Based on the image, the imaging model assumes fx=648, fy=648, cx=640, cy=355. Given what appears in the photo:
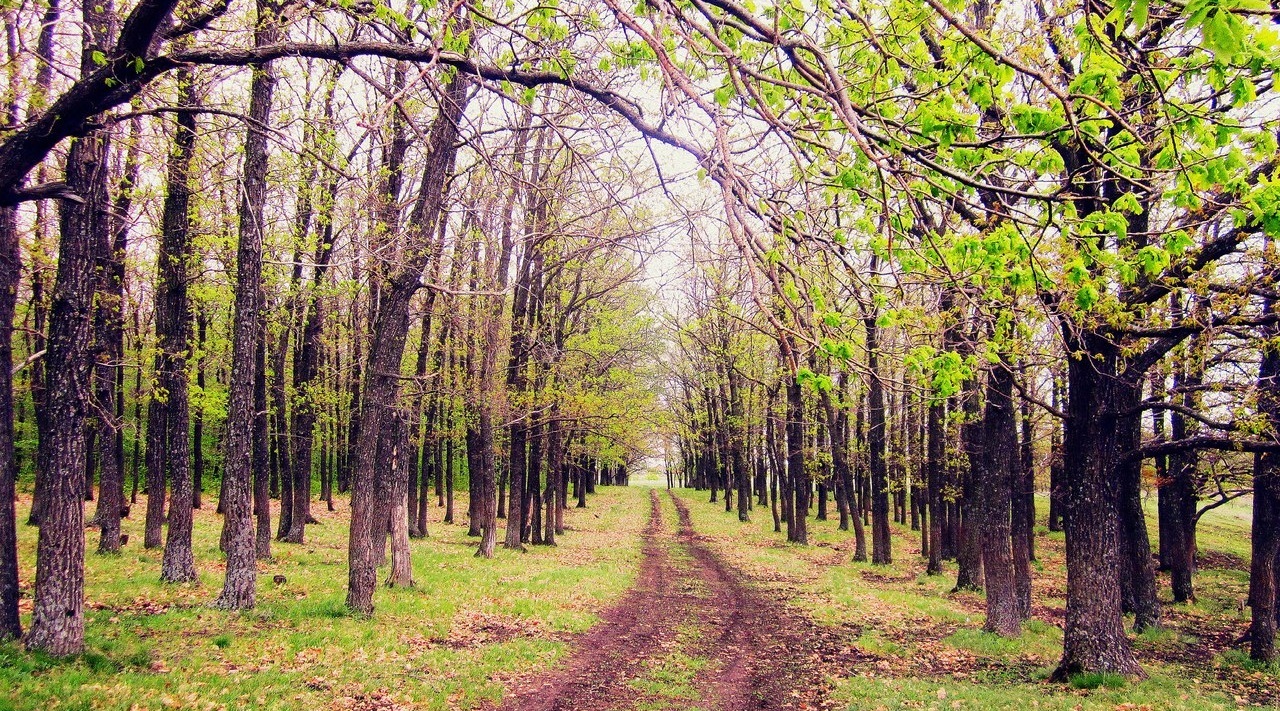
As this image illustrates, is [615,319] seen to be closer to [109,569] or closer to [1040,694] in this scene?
[109,569]

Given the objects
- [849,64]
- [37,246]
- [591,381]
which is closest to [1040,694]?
[849,64]

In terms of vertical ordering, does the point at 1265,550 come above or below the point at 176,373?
below

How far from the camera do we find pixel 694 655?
11.4 meters

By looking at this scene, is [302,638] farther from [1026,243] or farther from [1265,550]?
[1265,550]

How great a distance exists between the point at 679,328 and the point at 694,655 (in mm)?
7064

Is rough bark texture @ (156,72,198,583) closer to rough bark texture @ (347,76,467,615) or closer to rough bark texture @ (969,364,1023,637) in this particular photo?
rough bark texture @ (347,76,467,615)

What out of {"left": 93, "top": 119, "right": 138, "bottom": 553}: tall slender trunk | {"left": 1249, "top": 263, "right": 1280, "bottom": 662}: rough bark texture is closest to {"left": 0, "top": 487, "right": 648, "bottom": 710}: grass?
{"left": 93, "top": 119, "right": 138, "bottom": 553}: tall slender trunk

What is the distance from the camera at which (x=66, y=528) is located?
7871mm

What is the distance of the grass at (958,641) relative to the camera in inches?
374

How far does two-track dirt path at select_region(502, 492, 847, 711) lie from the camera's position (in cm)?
910

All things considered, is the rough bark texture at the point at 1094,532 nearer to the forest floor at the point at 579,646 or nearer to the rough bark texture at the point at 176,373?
the forest floor at the point at 579,646

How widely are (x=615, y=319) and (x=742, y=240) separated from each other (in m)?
26.2

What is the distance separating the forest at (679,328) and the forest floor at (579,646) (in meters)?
0.11

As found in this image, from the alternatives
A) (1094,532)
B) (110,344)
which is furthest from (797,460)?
(110,344)
